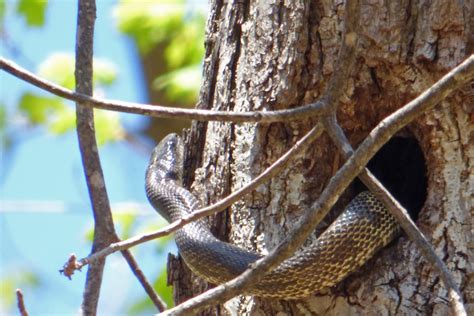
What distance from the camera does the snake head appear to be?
496 cm

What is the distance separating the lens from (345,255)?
145 inches

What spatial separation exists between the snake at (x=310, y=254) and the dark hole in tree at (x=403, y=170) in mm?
806

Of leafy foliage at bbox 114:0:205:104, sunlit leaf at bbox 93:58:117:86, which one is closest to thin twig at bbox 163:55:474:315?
leafy foliage at bbox 114:0:205:104

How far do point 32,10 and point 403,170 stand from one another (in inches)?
162

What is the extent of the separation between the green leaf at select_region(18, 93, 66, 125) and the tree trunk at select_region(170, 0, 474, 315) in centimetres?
398

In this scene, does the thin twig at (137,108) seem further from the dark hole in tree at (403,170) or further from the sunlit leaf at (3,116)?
the sunlit leaf at (3,116)

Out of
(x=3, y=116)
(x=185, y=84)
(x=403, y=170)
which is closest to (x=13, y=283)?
(x=3, y=116)

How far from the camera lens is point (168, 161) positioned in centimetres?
516

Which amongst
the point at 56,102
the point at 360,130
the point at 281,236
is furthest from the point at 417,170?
the point at 56,102

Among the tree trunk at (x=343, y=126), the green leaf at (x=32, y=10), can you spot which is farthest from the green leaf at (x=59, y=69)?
the tree trunk at (x=343, y=126)

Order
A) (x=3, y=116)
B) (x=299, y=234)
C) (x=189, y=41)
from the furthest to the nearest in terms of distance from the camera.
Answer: (x=3, y=116) < (x=189, y=41) < (x=299, y=234)

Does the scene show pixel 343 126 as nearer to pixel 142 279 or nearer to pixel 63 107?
pixel 142 279

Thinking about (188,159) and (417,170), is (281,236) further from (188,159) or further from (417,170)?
(417,170)

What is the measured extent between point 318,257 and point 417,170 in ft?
4.51
